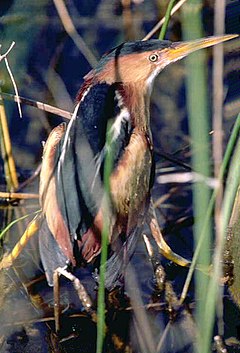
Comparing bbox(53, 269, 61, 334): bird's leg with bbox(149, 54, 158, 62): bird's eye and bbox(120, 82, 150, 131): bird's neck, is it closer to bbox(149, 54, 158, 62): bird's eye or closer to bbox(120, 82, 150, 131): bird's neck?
bbox(120, 82, 150, 131): bird's neck

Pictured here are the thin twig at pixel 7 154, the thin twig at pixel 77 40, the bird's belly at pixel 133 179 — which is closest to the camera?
the bird's belly at pixel 133 179

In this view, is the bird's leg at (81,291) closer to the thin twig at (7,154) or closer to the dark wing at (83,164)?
the dark wing at (83,164)

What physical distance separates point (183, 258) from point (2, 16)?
54.5 inches

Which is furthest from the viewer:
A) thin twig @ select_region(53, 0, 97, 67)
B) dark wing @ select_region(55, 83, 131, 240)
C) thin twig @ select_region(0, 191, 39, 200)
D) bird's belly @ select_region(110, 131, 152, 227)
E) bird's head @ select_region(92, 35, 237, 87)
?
thin twig @ select_region(53, 0, 97, 67)

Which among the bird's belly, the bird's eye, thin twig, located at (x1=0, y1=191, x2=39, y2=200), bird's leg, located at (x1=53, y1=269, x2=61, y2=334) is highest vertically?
the bird's eye

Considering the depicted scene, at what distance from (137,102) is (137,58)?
0.15 m

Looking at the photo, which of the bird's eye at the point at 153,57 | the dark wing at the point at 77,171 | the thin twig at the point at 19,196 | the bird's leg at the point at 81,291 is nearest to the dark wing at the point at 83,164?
the dark wing at the point at 77,171

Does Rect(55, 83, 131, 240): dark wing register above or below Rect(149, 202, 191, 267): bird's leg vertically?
above

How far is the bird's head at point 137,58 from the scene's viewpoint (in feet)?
8.32

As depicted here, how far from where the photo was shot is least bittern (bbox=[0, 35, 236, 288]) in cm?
227

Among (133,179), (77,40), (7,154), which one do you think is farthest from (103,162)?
(77,40)

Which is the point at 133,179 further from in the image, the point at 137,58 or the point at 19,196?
the point at 19,196

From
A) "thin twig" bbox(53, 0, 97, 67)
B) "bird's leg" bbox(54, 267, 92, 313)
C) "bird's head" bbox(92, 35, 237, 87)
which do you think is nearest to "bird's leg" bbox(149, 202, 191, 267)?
"bird's leg" bbox(54, 267, 92, 313)

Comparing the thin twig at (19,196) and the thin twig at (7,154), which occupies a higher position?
the thin twig at (7,154)
